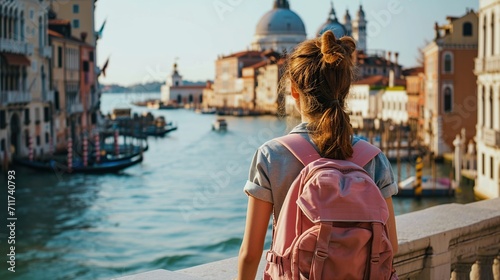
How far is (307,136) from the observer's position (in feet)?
2.82

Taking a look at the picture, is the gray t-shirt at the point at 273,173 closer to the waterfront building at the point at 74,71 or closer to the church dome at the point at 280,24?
the waterfront building at the point at 74,71

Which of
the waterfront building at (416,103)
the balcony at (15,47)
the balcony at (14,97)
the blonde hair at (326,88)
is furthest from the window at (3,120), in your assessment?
the blonde hair at (326,88)

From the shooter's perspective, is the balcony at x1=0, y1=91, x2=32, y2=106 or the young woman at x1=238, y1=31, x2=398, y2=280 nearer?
the young woman at x1=238, y1=31, x2=398, y2=280

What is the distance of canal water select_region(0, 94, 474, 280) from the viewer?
6.38 m

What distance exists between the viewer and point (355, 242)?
78cm

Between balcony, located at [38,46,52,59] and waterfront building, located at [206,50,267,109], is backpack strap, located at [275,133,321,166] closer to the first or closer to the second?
balcony, located at [38,46,52,59]

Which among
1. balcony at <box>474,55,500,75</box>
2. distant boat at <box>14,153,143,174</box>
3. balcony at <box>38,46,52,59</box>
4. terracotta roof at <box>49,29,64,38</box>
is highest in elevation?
terracotta roof at <box>49,29,64,38</box>

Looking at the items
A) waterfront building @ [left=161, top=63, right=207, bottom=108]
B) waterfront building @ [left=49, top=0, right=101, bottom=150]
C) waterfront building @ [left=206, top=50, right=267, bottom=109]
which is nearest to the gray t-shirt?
waterfront building @ [left=49, top=0, right=101, bottom=150]

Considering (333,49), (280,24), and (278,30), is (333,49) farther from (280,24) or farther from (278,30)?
(280,24)

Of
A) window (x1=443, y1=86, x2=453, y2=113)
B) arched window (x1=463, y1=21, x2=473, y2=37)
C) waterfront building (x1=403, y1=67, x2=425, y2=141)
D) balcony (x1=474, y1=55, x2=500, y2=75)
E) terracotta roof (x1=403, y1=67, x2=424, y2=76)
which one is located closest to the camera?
balcony (x1=474, y1=55, x2=500, y2=75)

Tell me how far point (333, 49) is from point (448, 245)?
60 centimetres

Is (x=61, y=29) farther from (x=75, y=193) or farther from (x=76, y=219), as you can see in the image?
(x=76, y=219)

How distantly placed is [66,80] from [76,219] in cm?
674

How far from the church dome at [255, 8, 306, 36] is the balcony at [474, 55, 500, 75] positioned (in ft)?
129
